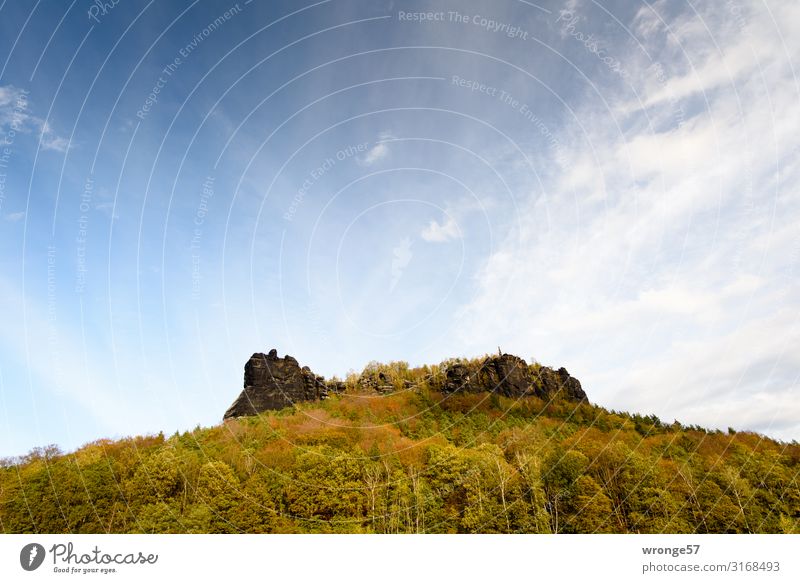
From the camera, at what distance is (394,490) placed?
210ft

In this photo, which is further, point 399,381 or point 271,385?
point 399,381

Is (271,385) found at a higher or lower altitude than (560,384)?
lower

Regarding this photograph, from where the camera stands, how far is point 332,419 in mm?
114188

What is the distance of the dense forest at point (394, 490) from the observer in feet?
187

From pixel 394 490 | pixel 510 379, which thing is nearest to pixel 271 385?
pixel 510 379

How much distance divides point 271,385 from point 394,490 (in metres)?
81.5

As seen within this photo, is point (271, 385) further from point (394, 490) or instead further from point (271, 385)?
point (394, 490)
